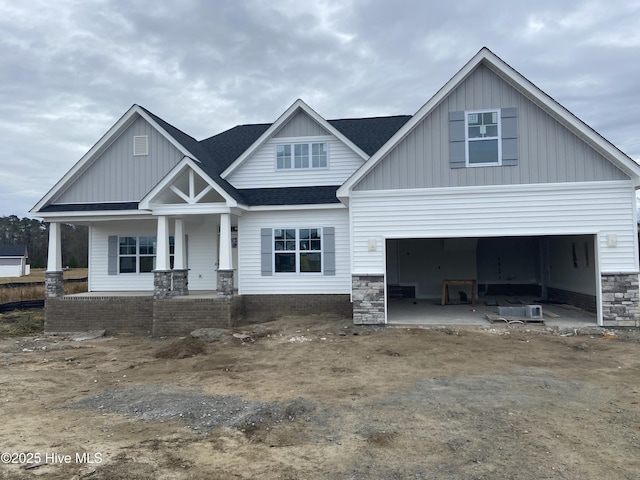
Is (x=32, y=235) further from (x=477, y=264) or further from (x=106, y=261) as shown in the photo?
(x=477, y=264)

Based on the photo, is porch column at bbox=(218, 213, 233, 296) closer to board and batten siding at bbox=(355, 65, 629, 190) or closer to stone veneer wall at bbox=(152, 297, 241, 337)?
stone veneer wall at bbox=(152, 297, 241, 337)

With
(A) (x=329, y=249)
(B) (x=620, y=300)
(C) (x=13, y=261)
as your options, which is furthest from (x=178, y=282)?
(C) (x=13, y=261)

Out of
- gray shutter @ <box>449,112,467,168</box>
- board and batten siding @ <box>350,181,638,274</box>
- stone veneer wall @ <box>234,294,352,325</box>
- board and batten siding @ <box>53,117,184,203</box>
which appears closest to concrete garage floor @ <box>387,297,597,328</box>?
stone veneer wall @ <box>234,294,352,325</box>

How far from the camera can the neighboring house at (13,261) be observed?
5256cm

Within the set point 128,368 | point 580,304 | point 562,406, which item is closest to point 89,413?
point 128,368

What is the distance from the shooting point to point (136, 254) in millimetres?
16500

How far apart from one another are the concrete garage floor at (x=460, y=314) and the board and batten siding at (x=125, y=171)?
941 cm

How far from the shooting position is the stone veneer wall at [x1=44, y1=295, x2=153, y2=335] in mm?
14391

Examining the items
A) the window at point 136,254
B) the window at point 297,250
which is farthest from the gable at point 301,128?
the window at point 136,254

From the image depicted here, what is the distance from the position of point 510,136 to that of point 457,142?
1.38m

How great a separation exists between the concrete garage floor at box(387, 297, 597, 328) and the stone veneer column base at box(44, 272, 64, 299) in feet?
35.9

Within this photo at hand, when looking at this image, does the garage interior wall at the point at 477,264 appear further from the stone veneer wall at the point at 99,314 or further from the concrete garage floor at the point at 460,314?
the stone veneer wall at the point at 99,314

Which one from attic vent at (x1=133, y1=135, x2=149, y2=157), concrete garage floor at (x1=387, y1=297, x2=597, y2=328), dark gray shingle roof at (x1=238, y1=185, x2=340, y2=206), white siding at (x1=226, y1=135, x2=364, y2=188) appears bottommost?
concrete garage floor at (x1=387, y1=297, x2=597, y2=328)

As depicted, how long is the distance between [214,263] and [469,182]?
9.13 metres
